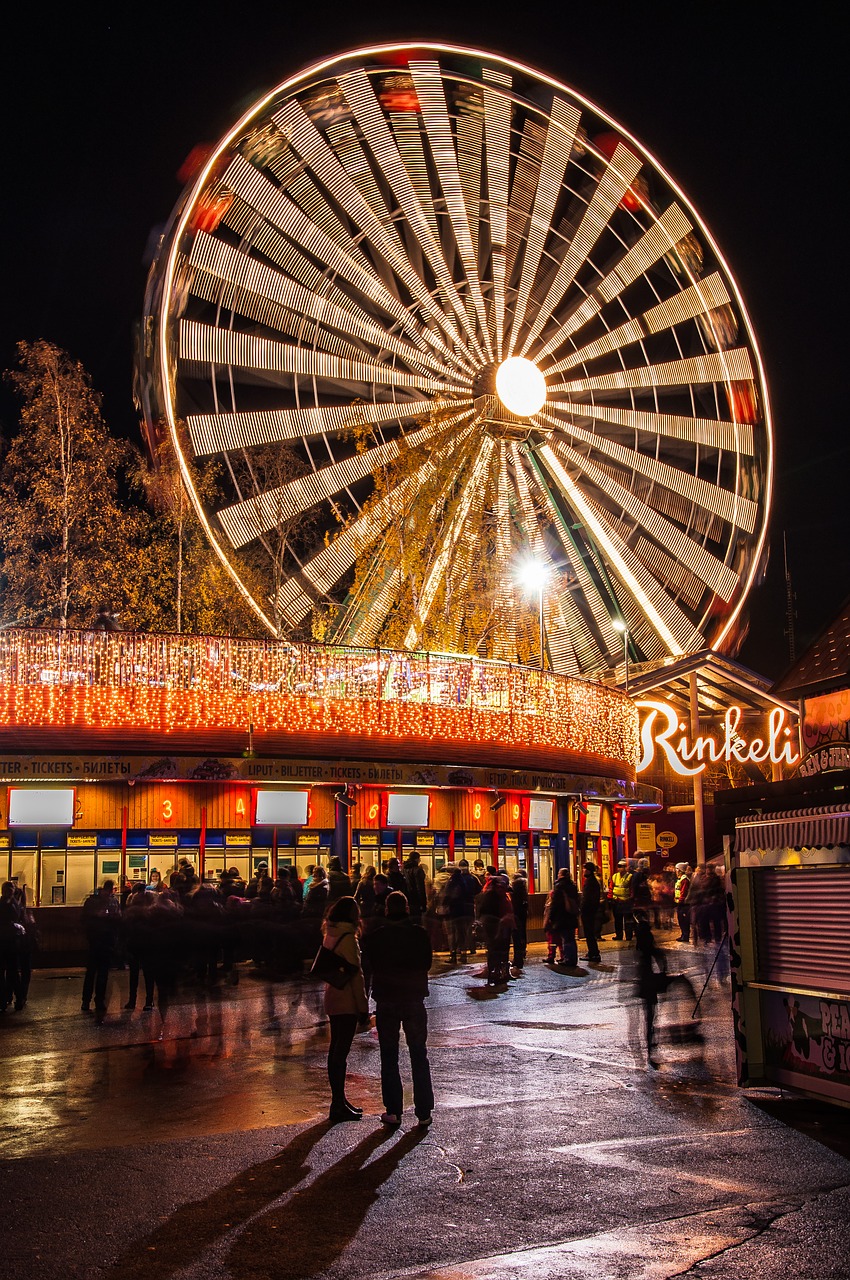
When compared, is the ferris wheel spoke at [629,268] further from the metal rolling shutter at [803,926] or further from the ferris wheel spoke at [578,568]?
the metal rolling shutter at [803,926]

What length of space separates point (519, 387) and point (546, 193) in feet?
16.8

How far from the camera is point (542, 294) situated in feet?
111

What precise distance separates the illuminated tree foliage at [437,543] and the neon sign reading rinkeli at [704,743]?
514 cm

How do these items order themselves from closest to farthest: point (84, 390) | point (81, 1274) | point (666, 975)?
point (81, 1274)
point (666, 975)
point (84, 390)

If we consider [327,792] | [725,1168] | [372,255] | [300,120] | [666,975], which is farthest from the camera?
[372,255]

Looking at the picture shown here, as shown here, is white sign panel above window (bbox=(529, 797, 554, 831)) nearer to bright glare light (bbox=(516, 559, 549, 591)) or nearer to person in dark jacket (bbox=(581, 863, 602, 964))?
bright glare light (bbox=(516, 559, 549, 591))

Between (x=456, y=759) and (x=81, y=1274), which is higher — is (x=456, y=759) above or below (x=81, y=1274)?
above

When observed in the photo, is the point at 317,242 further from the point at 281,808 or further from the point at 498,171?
the point at 281,808

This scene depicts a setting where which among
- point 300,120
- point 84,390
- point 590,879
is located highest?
point 300,120

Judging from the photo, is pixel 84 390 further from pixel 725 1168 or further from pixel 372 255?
pixel 725 1168

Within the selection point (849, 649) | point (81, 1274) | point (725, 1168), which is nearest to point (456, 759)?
point (849, 649)

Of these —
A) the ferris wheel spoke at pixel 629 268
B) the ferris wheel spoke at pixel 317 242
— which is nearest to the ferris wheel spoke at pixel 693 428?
the ferris wheel spoke at pixel 629 268

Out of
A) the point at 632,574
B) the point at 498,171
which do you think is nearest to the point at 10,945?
the point at 632,574

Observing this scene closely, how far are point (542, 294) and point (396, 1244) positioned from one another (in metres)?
30.5
